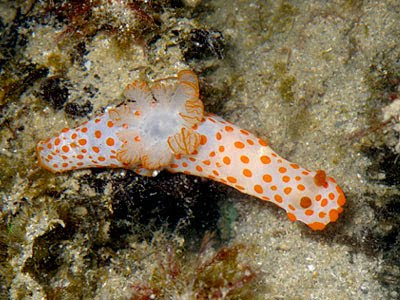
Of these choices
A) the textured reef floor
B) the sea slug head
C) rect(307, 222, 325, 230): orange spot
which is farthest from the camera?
the textured reef floor

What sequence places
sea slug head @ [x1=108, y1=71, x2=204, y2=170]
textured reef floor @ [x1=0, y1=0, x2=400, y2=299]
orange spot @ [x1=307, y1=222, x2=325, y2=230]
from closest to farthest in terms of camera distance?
sea slug head @ [x1=108, y1=71, x2=204, y2=170] → orange spot @ [x1=307, y1=222, x2=325, y2=230] → textured reef floor @ [x1=0, y1=0, x2=400, y2=299]

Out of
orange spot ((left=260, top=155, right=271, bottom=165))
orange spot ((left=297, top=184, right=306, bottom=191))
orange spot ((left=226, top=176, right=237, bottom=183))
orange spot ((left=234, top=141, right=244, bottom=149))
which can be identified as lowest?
orange spot ((left=226, top=176, right=237, bottom=183))

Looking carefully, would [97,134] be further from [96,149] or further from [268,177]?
[268,177]

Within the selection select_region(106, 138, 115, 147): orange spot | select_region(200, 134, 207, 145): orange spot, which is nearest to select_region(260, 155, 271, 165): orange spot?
select_region(200, 134, 207, 145): orange spot

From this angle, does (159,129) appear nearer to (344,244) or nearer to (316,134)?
(316,134)

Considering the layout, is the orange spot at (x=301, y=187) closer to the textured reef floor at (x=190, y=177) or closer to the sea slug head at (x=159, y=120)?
the textured reef floor at (x=190, y=177)

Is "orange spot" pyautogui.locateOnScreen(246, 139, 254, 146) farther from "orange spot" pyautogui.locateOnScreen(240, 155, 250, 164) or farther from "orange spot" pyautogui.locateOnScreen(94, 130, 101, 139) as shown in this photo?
"orange spot" pyautogui.locateOnScreen(94, 130, 101, 139)

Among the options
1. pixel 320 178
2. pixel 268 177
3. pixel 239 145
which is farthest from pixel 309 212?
pixel 239 145

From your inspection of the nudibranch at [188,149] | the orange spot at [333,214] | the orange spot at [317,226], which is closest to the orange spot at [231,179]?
the nudibranch at [188,149]

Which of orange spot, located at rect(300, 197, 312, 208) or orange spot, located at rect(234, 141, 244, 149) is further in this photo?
orange spot, located at rect(234, 141, 244, 149)
